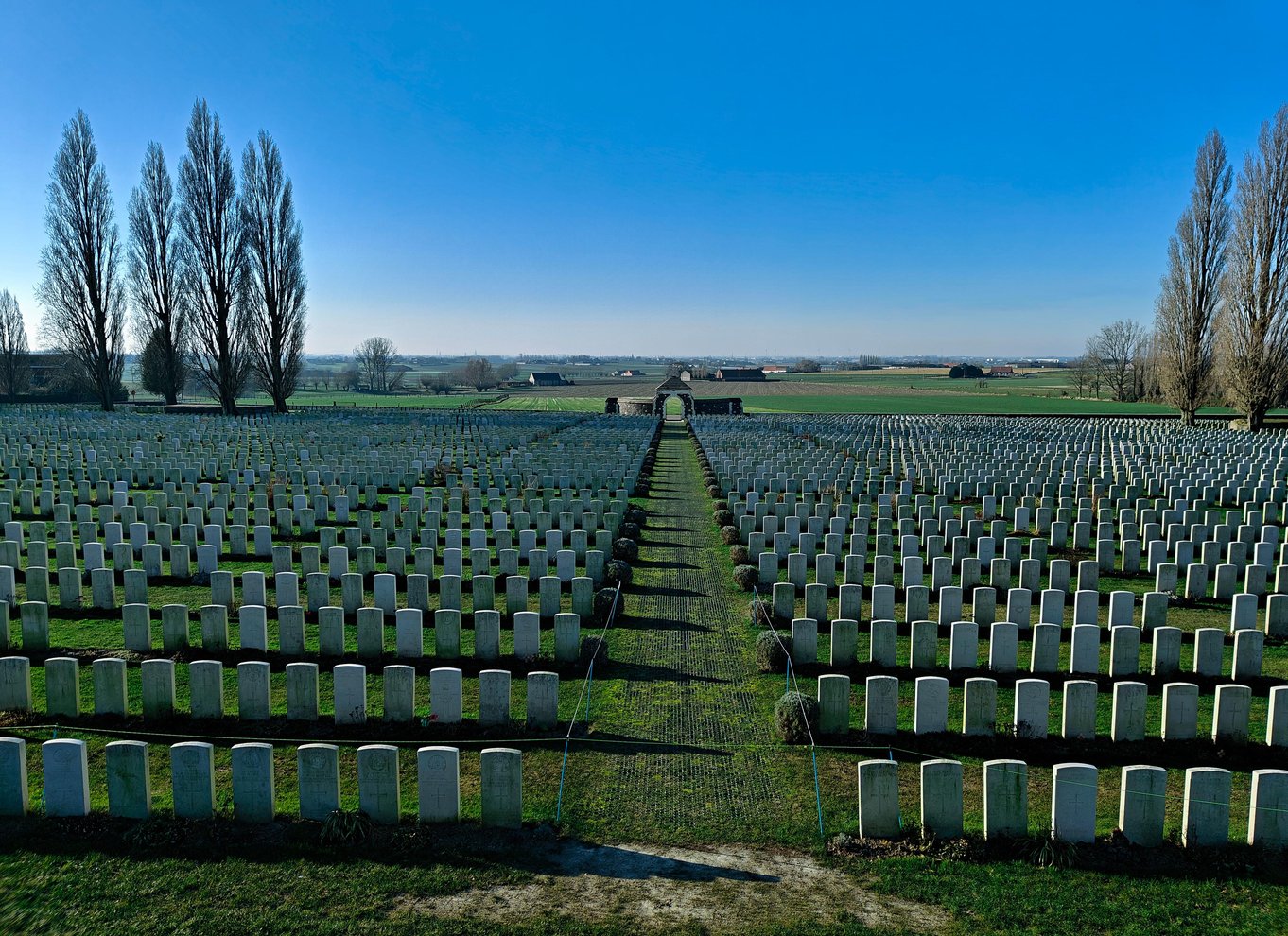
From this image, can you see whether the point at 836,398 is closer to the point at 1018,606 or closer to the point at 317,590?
the point at 1018,606

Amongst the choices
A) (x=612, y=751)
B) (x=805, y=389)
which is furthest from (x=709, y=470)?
(x=805, y=389)

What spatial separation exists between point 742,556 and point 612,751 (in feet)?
25.2

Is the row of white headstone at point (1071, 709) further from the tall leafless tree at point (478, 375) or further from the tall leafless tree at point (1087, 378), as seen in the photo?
the tall leafless tree at point (478, 375)

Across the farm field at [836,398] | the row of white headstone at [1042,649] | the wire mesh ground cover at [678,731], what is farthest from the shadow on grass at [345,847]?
the farm field at [836,398]

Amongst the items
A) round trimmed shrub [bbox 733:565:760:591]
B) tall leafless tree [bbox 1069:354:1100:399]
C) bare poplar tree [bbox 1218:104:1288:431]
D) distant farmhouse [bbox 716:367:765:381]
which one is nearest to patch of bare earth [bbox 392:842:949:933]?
round trimmed shrub [bbox 733:565:760:591]

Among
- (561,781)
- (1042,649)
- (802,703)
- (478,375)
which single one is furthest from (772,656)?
(478,375)

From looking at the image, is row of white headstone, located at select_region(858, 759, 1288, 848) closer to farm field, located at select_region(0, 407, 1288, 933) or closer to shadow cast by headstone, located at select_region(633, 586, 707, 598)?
farm field, located at select_region(0, 407, 1288, 933)

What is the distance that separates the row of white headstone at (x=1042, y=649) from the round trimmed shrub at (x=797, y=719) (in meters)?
1.84

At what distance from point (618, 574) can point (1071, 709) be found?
7155 mm

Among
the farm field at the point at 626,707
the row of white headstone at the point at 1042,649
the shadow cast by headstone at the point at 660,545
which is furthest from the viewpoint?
the shadow cast by headstone at the point at 660,545

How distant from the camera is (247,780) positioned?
612cm

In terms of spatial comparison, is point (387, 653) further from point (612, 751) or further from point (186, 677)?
point (612, 751)

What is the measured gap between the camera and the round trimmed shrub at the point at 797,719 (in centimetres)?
791

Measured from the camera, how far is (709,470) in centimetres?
2728
